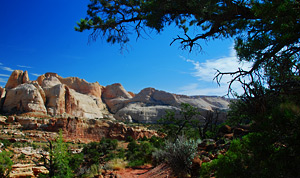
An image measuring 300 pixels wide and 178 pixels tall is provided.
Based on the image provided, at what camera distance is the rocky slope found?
39406mm

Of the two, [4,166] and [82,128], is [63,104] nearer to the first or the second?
[82,128]

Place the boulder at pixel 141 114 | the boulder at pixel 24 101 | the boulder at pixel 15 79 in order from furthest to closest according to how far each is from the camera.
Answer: the boulder at pixel 141 114 < the boulder at pixel 15 79 < the boulder at pixel 24 101

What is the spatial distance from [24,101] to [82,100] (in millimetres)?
18211

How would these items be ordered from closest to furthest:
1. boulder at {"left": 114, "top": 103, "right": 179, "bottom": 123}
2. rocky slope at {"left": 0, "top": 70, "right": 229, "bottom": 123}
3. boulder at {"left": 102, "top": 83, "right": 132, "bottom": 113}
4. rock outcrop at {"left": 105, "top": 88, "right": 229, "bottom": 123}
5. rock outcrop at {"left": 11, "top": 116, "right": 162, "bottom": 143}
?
rock outcrop at {"left": 11, "top": 116, "right": 162, "bottom": 143} < rocky slope at {"left": 0, "top": 70, "right": 229, "bottom": 123} < boulder at {"left": 114, "top": 103, "right": 179, "bottom": 123} < rock outcrop at {"left": 105, "top": 88, "right": 229, "bottom": 123} < boulder at {"left": 102, "top": 83, "right": 132, "bottom": 113}

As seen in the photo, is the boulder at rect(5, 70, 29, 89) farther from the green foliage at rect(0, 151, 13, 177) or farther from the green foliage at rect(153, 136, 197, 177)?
the green foliage at rect(153, 136, 197, 177)

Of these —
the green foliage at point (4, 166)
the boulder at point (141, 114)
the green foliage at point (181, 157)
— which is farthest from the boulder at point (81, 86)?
the green foliage at point (181, 157)

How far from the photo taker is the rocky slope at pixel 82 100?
39406 millimetres

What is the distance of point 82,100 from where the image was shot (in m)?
55.9

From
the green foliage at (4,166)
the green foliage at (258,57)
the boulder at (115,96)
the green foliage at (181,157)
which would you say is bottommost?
the green foliage at (4,166)

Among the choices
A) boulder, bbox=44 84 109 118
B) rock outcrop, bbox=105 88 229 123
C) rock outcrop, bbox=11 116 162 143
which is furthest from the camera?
rock outcrop, bbox=105 88 229 123

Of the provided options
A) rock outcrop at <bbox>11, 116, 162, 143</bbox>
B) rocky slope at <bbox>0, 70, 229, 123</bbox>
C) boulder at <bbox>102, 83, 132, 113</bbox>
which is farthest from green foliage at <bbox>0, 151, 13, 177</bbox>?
boulder at <bbox>102, 83, 132, 113</bbox>

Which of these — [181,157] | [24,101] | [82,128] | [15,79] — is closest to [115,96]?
[15,79]

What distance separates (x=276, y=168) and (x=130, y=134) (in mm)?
27943

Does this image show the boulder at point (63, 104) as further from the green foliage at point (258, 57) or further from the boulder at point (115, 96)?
the green foliage at point (258, 57)
